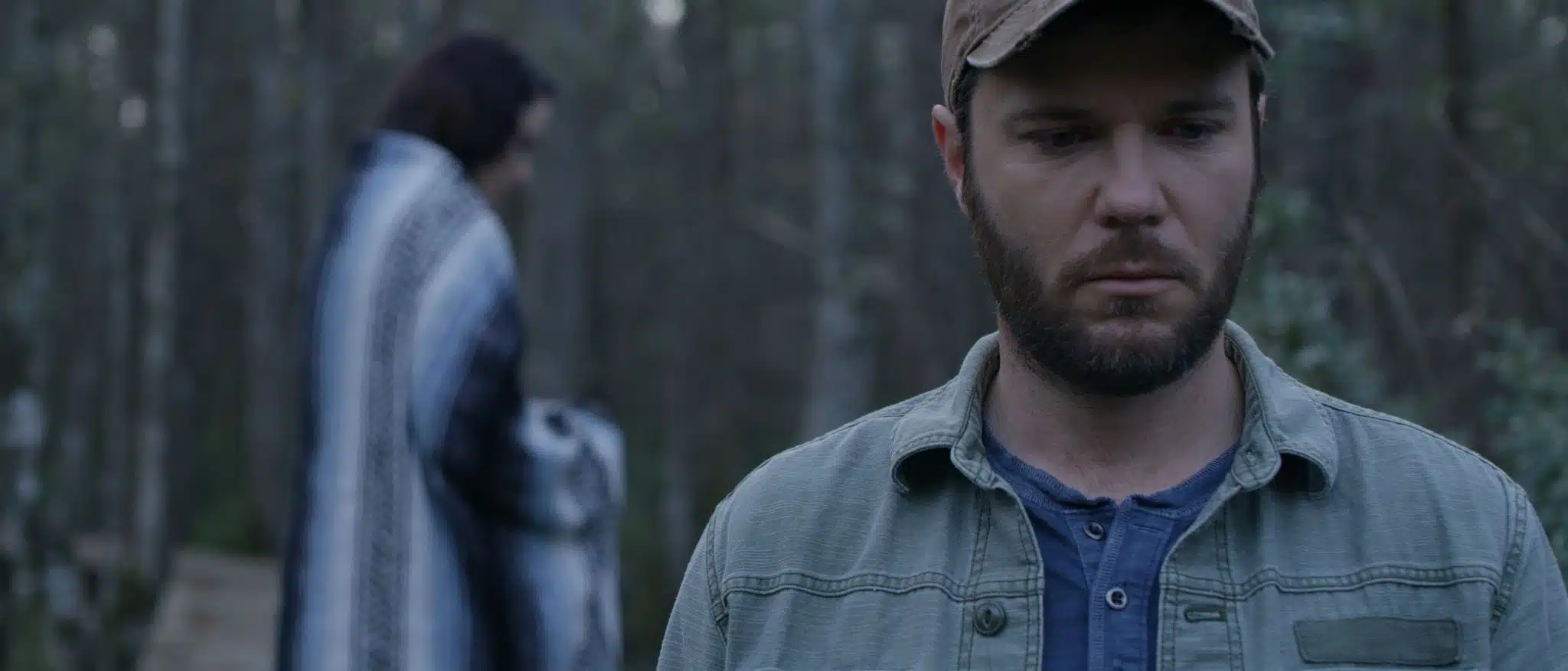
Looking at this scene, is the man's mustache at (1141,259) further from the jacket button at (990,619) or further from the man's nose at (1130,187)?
the jacket button at (990,619)

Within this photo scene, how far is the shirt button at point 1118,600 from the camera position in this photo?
6.56 feet

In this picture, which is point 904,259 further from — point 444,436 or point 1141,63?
point 1141,63

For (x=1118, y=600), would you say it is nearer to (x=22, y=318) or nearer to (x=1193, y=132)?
(x=1193, y=132)

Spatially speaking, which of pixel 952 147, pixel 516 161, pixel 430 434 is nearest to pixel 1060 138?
pixel 952 147

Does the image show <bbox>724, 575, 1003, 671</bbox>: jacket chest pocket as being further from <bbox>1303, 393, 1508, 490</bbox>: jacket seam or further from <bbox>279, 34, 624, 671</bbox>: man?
<bbox>279, 34, 624, 671</bbox>: man

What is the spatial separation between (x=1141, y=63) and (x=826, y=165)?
8907 mm

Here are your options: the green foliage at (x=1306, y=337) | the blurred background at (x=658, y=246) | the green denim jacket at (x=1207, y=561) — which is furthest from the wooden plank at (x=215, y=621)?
the green denim jacket at (x=1207, y=561)

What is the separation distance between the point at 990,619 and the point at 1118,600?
14 cm

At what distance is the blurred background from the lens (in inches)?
217

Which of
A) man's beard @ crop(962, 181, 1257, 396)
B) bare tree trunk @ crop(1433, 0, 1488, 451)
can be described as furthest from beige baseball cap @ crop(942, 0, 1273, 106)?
bare tree trunk @ crop(1433, 0, 1488, 451)

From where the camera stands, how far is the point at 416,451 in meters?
4.35

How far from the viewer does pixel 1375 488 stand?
6.78ft

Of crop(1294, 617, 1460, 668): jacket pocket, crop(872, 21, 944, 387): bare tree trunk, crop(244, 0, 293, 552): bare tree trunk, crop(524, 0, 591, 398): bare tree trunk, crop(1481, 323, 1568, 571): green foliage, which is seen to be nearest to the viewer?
crop(1294, 617, 1460, 668): jacket pocket

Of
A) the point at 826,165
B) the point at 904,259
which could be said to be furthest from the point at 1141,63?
the point at 904,259
